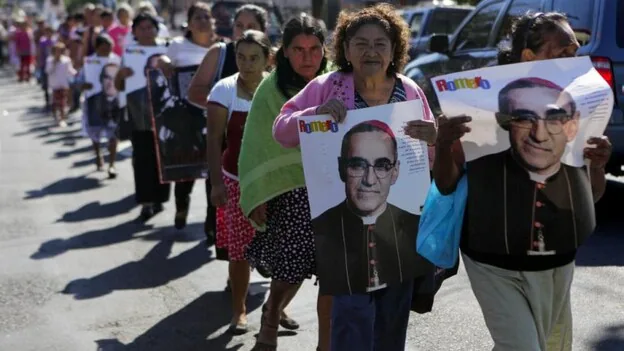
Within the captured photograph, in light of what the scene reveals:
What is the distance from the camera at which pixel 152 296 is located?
677 centimetres

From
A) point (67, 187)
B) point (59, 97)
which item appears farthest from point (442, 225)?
point (59, 97)

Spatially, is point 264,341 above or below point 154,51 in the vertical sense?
below

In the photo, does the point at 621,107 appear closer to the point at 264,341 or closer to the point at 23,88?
the point at 264,341

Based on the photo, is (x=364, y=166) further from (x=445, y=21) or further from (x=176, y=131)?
(x=445, y=21)

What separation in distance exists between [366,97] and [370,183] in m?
0.36

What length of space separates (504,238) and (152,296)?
3632 millimetres

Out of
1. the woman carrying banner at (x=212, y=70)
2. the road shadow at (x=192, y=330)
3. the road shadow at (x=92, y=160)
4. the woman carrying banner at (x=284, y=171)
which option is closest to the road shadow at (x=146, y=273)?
the road shadow at (x=192, y=330)

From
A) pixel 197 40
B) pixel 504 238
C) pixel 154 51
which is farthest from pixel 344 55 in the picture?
pixel 154 51

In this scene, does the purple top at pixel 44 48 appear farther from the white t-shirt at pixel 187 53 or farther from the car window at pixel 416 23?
the white t-shirt at pixel 187 53

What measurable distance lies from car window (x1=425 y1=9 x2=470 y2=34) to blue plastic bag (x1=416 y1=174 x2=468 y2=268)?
37.7 feet

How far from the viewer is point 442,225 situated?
3766 mm

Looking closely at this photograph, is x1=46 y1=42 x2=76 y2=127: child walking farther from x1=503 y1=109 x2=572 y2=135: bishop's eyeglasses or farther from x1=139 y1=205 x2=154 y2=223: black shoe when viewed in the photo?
x1=503 y1=109 x2=572 y2=135: bishop's eyeglasses

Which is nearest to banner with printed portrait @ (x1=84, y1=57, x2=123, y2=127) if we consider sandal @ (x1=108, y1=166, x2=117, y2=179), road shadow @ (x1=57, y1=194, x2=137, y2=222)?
sandal @ (x1=108, y1=166, x2=117, y2=179)

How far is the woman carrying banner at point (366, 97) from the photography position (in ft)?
13.2
